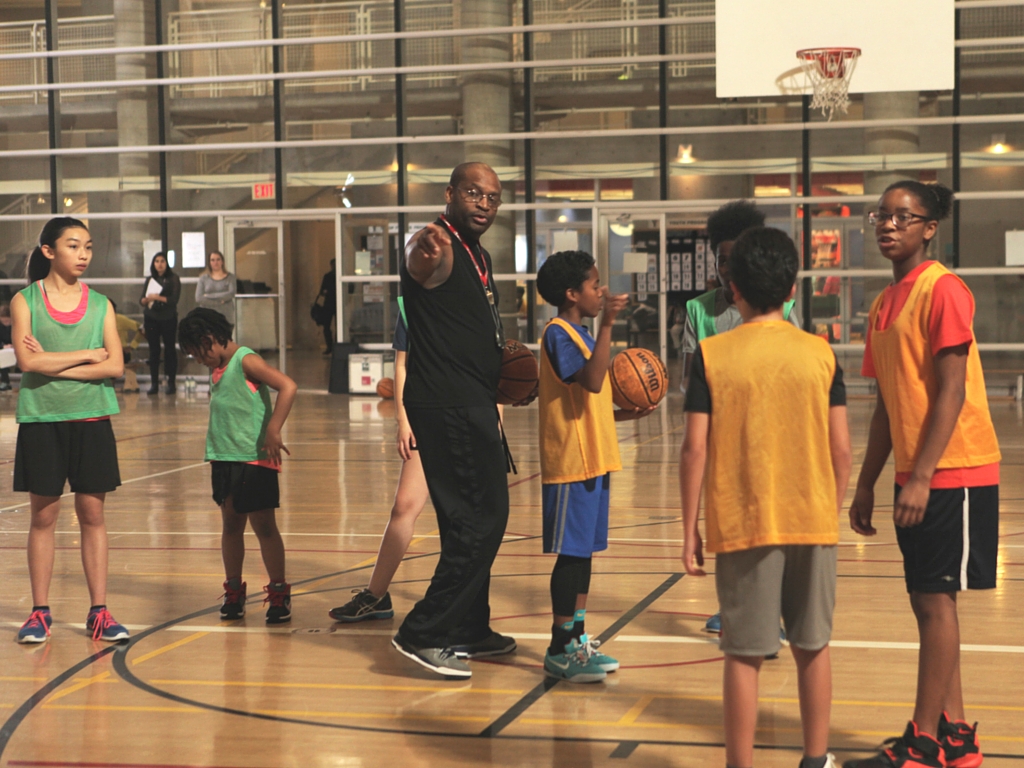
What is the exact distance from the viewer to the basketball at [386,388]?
1520 centimetres

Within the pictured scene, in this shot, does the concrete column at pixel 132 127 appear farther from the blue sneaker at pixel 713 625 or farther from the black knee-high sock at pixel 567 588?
the black knee-high sock at pixel 567 588

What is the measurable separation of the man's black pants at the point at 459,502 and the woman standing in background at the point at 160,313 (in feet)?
42.6

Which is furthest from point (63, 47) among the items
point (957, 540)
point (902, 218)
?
point (957, 540)

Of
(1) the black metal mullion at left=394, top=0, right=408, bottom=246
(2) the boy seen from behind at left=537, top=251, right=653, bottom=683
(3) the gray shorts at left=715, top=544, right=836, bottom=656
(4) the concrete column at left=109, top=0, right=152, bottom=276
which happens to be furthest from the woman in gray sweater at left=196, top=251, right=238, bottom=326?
(3) the gray shorts at left=715, top=544, right=836, bottom=656

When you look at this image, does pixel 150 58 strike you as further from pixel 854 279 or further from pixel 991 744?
pixel 991 744

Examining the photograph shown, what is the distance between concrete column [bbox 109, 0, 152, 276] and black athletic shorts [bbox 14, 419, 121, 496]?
564 inches

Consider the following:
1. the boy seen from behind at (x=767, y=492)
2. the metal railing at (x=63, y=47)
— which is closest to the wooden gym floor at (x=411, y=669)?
the boy seen from behind at (x=767, y=492)

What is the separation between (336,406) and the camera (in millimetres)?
14898

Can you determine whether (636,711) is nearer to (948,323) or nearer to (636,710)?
(636,710)

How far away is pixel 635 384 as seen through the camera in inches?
172

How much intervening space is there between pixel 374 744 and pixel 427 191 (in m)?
14.4

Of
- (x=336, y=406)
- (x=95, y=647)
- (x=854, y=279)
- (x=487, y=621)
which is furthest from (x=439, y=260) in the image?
(x=854, y=279)

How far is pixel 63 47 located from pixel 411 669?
16.9 m

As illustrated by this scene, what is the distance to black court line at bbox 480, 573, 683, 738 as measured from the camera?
11.9 ft
